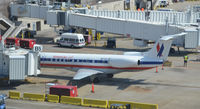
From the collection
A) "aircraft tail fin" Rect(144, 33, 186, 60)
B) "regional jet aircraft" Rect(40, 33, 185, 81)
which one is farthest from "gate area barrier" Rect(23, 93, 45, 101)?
"aircraft tail fin" Rect(144, 33, 186, 60)

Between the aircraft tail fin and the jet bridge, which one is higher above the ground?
the jet bridge

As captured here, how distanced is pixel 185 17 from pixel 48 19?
30.3m

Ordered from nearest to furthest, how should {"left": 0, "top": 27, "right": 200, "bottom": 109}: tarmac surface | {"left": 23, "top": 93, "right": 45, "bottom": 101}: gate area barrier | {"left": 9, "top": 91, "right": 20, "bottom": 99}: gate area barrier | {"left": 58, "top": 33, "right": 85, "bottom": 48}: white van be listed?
{"left": 0, "top": 27, "right": 200, "bottom": 109}: tarmac surface → {"left": 23, "top": 93, "right": 45, "bottom": 101}: gate area barrier → {"left": 9, "top": 91, "right": 20, "bottom": 99}: gate area barrier → {"left": 58, "top": 33, "right": 85, "bottom": 48}: white van

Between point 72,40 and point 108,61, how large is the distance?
27412 mm

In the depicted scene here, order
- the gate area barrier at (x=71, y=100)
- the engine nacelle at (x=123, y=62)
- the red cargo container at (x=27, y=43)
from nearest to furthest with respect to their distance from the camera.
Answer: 1. the gate area barrier at (x=71, y=100)
2. the engine nacelle at (x=123, y=62)
3. the red cargo container at (x=27, y=43)

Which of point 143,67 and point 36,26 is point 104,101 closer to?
point 143,67

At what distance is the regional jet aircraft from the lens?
47312 millimetres

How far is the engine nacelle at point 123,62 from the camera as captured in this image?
47.5m

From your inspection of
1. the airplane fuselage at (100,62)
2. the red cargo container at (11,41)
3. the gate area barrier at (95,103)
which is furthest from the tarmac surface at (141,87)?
the red cargo container at (11,41)

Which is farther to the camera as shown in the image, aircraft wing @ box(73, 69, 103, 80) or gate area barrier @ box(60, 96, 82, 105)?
aircraft wing @ box(73, 69, 103, 80)

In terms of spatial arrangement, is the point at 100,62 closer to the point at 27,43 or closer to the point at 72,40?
the point at 72,40

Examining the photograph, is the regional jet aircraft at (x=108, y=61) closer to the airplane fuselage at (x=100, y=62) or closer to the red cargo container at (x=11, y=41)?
the airplane fuselage at (x=100, y=62)

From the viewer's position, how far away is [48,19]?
81875mm

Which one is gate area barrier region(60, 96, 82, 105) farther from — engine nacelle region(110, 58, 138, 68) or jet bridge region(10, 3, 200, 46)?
jet bridge region(10, 3, 200, 46)
